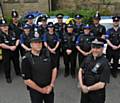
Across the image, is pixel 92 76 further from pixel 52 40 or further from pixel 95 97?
pixel 52 40

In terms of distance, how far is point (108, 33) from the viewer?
8602 millimetres

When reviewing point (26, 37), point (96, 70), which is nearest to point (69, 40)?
point (26, 37)

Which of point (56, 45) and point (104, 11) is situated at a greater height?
point (56, 45)

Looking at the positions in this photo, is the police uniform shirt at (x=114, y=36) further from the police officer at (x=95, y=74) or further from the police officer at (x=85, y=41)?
the police officer at (x=95, y=74)

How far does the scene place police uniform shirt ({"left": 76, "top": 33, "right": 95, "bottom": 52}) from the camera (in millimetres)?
8125

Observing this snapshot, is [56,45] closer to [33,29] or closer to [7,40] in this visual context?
[33,29]

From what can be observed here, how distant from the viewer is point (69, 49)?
8703 mm

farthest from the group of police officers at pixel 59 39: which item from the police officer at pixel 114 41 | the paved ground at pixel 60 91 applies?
the paved ground at pixel 60 91

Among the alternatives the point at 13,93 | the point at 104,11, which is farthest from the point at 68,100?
the point at 104,11

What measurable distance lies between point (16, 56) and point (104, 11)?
10.1 metres

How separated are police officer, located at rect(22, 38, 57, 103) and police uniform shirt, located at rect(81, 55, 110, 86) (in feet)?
2.03

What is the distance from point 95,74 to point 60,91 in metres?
2.72

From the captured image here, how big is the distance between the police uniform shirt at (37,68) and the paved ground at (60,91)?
1998mm

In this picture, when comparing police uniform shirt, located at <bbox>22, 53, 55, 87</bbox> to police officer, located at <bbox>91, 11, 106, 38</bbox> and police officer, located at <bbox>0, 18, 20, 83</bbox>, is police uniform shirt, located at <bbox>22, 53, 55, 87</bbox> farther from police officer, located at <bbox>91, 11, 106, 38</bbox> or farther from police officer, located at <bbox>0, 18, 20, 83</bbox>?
police officer, located at <bbox>91, 11, 106, 38</bbox>
